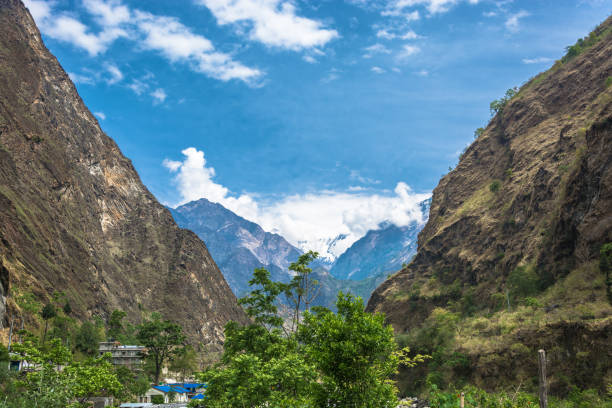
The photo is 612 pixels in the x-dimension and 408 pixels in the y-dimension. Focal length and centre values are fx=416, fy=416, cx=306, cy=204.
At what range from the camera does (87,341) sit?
8131cm

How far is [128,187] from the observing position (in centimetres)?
16812

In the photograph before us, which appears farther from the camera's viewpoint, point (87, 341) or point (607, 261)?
point (87, 341)

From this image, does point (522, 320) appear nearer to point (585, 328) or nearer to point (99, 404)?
point (585, 328)

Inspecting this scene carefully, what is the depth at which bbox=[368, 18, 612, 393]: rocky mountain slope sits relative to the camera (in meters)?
39.3

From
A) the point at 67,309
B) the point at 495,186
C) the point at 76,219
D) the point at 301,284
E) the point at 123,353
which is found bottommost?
the point at 123,353

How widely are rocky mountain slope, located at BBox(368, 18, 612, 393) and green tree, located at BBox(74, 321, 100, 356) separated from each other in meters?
60.5

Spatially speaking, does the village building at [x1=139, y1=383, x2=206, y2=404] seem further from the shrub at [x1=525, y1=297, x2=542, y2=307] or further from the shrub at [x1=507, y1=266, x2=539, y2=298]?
the shrub at [x1=507, y1=266, x2=539, y2=298]

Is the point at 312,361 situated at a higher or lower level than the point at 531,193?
lower

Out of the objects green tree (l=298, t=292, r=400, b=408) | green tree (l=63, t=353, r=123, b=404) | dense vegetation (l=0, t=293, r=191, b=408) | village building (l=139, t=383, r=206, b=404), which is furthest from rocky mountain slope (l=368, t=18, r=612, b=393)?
village building (l=139, t=383, r=206, b=404)

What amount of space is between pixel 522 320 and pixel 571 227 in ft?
46.4

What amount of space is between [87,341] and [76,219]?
52.7 m

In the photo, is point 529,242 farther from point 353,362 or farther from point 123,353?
point 123,353

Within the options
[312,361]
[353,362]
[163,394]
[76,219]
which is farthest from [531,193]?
[76,219]

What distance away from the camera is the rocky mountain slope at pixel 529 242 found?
39312 mm
